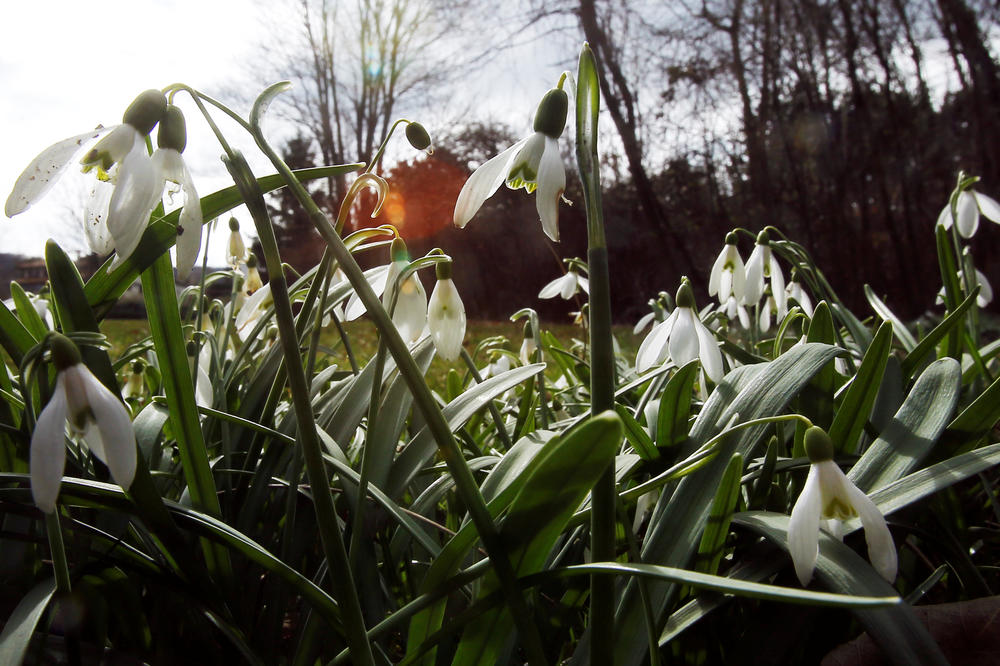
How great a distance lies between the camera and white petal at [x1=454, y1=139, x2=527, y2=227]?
63cm

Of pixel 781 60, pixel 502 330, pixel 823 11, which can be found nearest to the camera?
pixel 823 11

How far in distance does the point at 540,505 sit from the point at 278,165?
359mm

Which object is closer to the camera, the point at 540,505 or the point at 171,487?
the point at 540,505

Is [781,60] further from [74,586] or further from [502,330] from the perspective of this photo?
[74,586]

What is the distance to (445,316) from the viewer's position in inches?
35.9

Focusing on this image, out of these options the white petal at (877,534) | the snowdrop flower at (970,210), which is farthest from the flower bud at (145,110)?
the snowdrop flower at (970,210)

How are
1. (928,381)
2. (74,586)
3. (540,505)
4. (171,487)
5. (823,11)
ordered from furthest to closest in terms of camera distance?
(823,11), (171,487), (928,381), (74,586), (540,505)

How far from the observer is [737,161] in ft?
26.7

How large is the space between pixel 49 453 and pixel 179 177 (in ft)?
0.79

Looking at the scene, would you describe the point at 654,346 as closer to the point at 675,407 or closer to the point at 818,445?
the point at 675,407

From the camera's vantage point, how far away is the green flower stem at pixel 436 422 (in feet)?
1.73

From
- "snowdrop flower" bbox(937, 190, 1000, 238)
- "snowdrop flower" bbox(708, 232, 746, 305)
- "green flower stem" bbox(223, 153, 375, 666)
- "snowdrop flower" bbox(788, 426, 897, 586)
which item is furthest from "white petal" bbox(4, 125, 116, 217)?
"snowdrop flower" bbox(937, 190, 1000, 238)

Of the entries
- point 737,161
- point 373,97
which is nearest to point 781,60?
point 737,161

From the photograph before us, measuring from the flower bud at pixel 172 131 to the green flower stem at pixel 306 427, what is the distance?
0.13 feet
